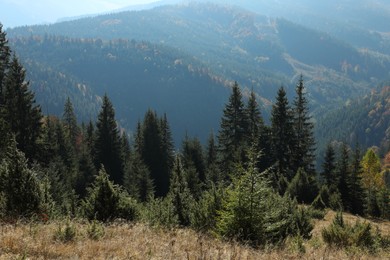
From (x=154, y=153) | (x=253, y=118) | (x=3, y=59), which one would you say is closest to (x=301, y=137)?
(x=253, y=118)

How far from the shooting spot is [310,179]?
35375mm

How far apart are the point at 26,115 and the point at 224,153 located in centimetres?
2396

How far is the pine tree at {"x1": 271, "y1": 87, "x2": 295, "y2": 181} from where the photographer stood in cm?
4616

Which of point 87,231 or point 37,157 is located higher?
point 87,231

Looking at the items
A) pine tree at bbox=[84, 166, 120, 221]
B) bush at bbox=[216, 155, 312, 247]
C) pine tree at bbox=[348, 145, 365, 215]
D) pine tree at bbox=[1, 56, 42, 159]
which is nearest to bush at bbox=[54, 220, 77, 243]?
bush at bbox=[216, 155, 312, 247]

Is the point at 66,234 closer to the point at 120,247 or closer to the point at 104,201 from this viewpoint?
the point at 120,247

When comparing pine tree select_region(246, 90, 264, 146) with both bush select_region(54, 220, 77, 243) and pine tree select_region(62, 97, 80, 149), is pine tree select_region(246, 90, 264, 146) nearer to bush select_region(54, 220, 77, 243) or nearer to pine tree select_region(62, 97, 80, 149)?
bush select_region(54, 220, 77, 243)

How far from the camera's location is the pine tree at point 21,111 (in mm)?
34625

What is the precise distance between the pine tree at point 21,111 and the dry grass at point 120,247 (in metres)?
28.3

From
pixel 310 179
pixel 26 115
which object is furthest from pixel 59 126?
pixel 310 179

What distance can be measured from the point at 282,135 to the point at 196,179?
1293cm

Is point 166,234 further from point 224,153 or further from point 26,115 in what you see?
point 224,153

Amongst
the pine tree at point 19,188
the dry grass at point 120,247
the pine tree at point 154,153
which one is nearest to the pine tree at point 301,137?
the pine tree at point 154,153

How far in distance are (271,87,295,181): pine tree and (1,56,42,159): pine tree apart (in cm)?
2635
